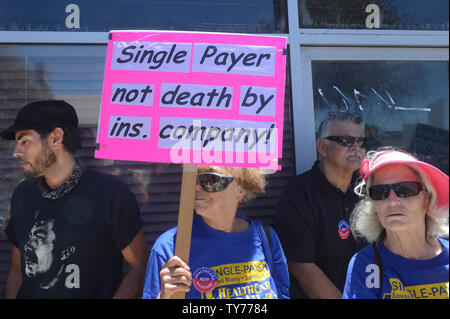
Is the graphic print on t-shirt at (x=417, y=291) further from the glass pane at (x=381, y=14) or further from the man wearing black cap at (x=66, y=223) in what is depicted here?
the glass pane at (x=381, y=14)

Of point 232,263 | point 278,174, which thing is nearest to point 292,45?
point 278,174

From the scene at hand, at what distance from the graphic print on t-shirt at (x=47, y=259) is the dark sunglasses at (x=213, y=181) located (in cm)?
78

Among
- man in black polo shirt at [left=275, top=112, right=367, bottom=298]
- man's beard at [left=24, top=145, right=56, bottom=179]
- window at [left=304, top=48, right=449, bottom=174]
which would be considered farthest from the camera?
window at [left=304, top=48, right=449, bottom=174]

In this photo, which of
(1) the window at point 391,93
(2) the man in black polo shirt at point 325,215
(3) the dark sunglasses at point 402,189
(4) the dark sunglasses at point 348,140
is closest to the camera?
(3) the dark sunglasses at point 402,189

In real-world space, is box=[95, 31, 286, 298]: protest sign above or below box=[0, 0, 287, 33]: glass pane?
below

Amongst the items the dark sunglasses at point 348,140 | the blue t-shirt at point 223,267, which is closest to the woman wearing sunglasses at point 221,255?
the blue t-shirt at point 223,267

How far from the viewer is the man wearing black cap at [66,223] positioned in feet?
8.13

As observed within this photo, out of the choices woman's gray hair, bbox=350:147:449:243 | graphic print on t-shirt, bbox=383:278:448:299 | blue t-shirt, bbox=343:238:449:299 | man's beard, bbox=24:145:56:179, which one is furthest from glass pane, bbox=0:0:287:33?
graphic print on t-shirt, bbox=383:278:448:299

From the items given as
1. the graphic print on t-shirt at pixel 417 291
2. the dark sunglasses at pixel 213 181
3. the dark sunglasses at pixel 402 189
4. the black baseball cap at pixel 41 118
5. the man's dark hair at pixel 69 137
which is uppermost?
the black baseball cap at pixel 41 118

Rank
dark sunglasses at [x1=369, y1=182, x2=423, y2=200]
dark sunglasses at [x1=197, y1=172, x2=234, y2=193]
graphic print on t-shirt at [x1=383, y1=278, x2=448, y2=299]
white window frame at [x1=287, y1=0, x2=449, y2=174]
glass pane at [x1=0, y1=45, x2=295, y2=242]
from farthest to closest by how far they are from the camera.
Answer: white window frame at [x1=287, y1=0, x2=449, y2=174]
glass pane at [x1=0, y1=45, x2=295, y2=242]
dark sunglasses at [x1=197, y1=172, x2=234, y2=193]
dark sunglasses at [x1=369, y1=182, x2=423, y2=200]
graphic print on t-shirt at [x1=383, y1=278, x2=448, y2=299]

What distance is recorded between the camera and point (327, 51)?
3.63 m

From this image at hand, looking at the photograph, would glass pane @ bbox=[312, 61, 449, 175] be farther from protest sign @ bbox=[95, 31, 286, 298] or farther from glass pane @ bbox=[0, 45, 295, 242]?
protest sign @ bbox=[95, 31, 286, 298]

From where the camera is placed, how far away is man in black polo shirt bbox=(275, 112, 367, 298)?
277 cm

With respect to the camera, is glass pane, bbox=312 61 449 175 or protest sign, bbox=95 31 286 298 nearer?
protest sign, bbox=95 31 286 298
